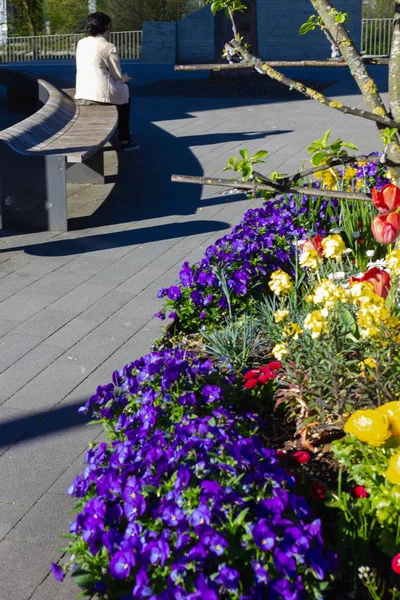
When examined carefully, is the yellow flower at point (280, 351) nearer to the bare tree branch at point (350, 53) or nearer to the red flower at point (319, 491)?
the red flower at point (319, 491)

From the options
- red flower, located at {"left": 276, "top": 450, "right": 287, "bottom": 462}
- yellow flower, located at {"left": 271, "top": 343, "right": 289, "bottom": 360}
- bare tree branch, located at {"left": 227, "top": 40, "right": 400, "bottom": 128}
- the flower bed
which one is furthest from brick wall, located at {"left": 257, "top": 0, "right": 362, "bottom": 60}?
red flower, located at {"left": 276, "top": 450, "right": 287, "bottom": 462}

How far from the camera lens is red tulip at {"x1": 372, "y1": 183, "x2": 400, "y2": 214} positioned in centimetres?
404

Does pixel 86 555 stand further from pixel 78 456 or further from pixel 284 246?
pixel 284 246

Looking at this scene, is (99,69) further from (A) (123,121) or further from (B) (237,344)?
(B) (237,344)

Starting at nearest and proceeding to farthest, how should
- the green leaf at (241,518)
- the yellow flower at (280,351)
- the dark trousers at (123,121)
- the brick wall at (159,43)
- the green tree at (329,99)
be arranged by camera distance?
the green leaf at (241,518)
the yellow flower at (280,351)
the green tree at (329,99)
the dark trousers at (123,121)
the brick wall at (159,43)

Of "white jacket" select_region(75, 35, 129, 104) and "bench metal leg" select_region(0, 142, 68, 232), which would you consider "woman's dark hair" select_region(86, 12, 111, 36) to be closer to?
"white jacket" select_region(75, 35, 129, 104)

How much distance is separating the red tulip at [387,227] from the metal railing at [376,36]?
29.3 m

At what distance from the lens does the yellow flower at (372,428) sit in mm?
2584

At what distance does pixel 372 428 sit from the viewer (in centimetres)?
259

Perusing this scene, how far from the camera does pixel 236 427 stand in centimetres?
299

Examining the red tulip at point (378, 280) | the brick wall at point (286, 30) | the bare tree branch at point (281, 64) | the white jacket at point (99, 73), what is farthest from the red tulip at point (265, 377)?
the brick wall at point (286, 30)

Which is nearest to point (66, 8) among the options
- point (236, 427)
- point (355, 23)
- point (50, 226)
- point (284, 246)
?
point (355, 23)

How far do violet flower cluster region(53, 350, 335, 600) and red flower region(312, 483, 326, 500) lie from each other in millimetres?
188

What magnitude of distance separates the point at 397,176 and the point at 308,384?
1536mm
